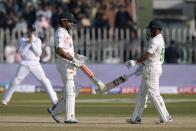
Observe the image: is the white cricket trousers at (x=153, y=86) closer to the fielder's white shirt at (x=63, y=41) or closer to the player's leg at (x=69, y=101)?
the player's leg at (x=69, y=101)

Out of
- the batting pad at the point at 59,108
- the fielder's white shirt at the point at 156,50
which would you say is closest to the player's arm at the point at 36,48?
the batting pad at the point at 59,108

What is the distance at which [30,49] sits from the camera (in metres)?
22.0

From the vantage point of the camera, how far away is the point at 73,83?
17.0m

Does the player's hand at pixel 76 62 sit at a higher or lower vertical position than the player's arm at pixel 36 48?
higher

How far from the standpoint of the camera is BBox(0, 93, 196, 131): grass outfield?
16234mm

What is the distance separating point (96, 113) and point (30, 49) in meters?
3.04

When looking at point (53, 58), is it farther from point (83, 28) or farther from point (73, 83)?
point (73, 83)

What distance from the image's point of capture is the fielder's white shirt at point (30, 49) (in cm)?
2203

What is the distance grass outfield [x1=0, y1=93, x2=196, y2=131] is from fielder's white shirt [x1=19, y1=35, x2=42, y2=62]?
1.17 metres

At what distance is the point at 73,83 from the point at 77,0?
14647 millimetres

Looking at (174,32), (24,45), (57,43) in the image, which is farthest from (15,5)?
(57,43)

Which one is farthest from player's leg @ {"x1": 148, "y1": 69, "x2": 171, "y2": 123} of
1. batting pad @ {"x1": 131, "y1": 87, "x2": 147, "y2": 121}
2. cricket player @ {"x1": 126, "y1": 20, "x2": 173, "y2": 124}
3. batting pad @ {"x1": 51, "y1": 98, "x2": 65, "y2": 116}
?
batting pad @ {"x1": 51, "y1": 98, "x2": 65, "y2": 116}

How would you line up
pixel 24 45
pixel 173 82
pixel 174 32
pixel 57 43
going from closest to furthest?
pixel 57 43 → pixel 24 45 → pixel 173 82 → pixel 174 32

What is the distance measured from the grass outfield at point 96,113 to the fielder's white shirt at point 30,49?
1.17 meters
